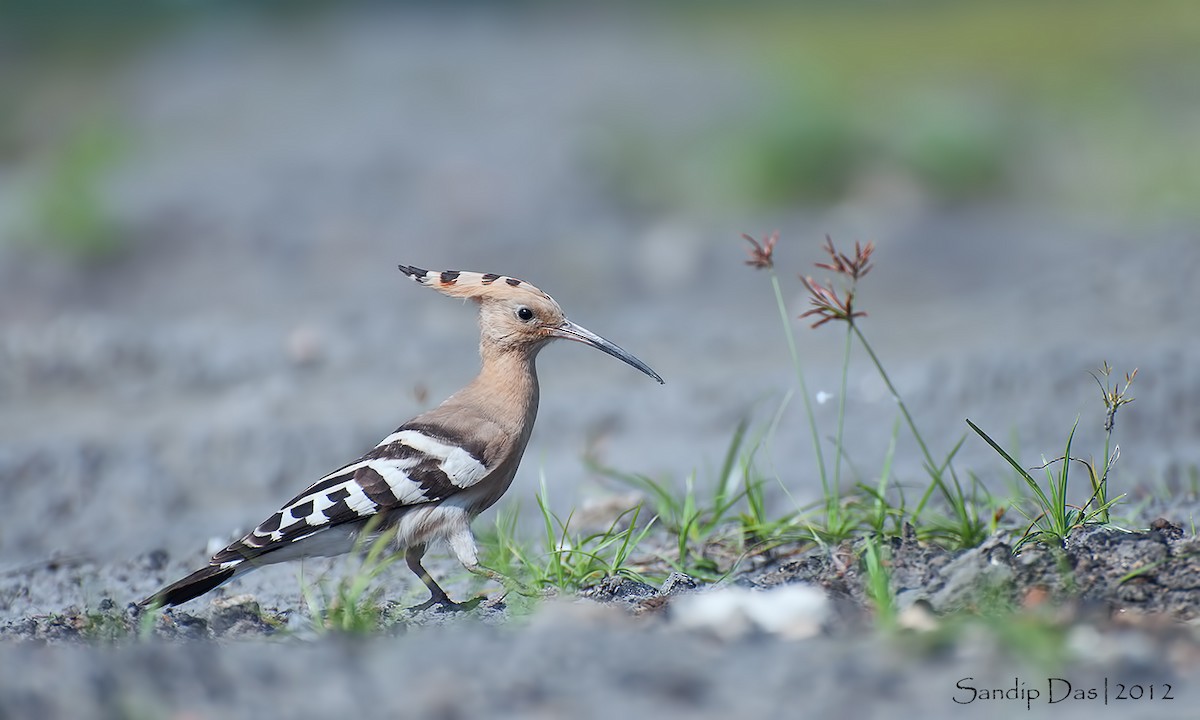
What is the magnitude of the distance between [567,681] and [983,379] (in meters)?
3.53

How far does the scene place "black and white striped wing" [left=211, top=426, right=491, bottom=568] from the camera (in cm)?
317

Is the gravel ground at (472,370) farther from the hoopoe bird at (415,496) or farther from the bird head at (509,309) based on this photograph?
the bird head at (509,309)

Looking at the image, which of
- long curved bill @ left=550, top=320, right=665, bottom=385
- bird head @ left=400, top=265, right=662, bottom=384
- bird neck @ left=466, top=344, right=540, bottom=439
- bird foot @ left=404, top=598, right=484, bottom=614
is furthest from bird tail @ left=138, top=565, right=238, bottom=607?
long curved bill @ left=550, top=320, right=665, bottom=385

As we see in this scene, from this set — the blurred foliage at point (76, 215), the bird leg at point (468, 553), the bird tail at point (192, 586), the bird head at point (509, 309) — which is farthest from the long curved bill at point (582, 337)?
the blurred foliage at point (76, 215)

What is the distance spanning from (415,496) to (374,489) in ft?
0.34

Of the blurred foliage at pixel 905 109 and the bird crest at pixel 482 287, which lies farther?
the blurred foliage at pixel 905 109

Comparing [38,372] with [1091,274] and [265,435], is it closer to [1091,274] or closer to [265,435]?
[265,435]

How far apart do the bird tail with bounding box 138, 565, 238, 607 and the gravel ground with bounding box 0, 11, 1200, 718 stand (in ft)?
0.26

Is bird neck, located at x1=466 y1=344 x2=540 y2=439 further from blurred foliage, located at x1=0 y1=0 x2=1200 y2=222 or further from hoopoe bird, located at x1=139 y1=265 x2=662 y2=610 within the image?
blurred foliage, located at x1=0 y1=0 x2=1200 y2=222

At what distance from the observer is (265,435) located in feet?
17.8

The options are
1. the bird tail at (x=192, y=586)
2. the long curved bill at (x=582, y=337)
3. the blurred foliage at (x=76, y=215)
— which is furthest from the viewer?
the blurred foliage at (x=76, y=215)

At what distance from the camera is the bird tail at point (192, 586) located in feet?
10.1

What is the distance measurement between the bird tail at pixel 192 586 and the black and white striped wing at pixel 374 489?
0.10 feet

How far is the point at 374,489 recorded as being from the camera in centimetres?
320
